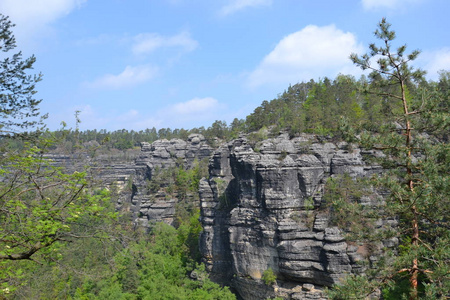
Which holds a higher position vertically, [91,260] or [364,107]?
[364,107]

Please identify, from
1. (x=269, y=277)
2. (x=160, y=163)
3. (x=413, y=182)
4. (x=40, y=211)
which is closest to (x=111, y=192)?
(x=40, y=211)

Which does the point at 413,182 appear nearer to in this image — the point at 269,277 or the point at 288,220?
the point at 288,220

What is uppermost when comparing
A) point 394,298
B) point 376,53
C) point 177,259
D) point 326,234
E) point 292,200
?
point 376,53

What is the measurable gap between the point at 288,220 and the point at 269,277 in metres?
4.66

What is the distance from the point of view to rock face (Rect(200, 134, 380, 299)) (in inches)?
991

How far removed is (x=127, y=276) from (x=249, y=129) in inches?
796

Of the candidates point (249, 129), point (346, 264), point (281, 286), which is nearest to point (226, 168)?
Result: point (249, 129)

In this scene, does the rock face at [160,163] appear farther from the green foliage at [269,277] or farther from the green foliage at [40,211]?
the green foliage at [40,211]

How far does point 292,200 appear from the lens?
27.3 m

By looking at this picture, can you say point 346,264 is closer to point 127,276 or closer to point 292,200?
point 292,200

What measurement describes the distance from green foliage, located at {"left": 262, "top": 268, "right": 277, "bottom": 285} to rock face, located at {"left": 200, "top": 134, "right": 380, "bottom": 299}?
0.33 meters

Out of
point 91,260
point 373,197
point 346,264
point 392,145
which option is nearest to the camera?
point 392,145

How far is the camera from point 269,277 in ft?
88.8

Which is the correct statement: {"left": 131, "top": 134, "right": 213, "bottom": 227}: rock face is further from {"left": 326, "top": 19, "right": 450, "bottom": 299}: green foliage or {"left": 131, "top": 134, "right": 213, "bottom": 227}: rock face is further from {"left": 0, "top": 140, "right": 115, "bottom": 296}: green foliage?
{"left": 0, "top": 140, "right": 115, "bottom": 296}: green foliage
